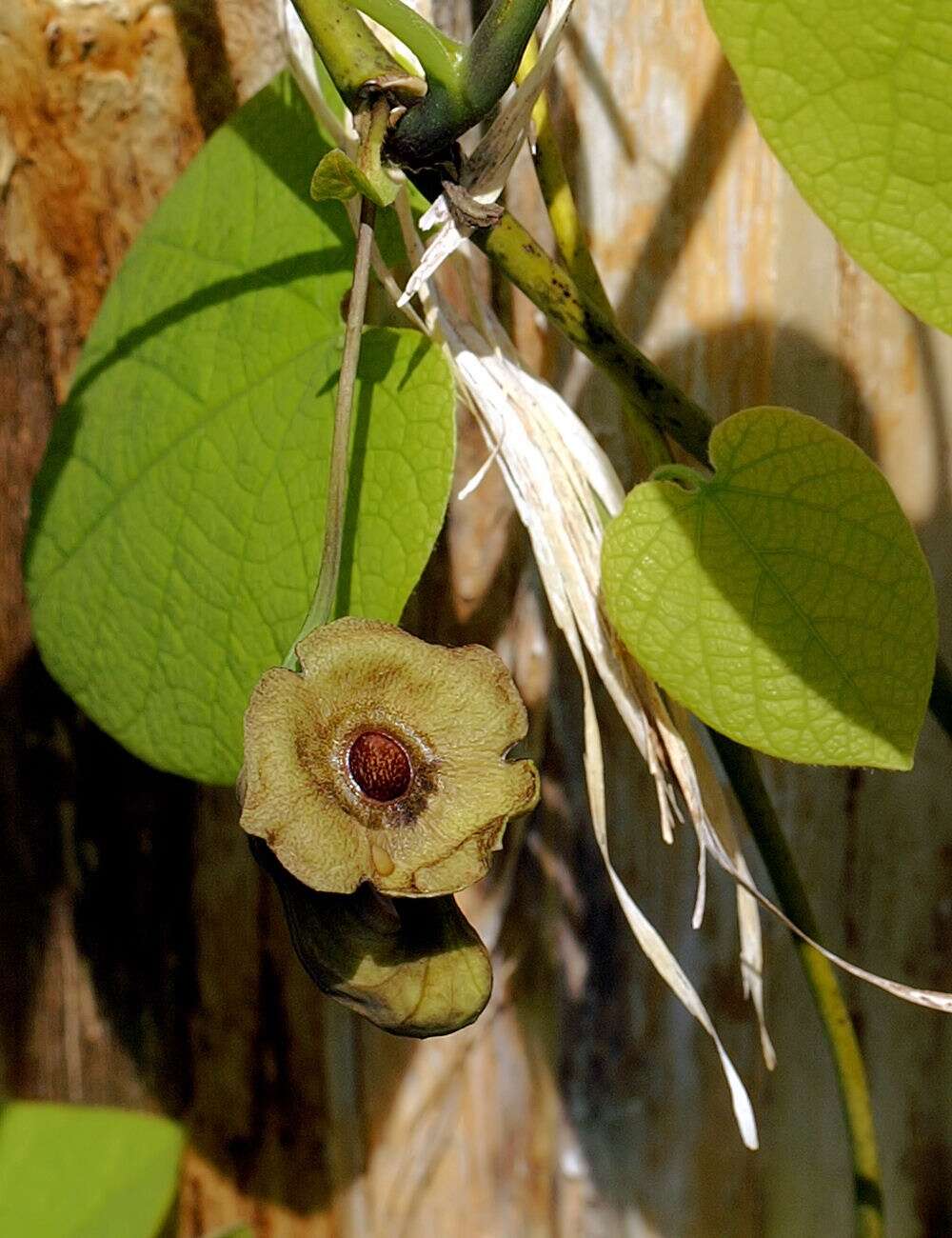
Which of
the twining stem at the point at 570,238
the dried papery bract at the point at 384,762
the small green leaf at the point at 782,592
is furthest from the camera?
the twining stem at the point at 570,238

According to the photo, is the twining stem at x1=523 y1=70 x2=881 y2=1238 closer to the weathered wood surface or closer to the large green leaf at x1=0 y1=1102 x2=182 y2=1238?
the weathered wood surface

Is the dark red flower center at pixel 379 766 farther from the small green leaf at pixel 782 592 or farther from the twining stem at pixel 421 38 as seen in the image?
the twining stem at pixel 421 38

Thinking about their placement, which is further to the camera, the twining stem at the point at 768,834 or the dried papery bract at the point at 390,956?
the twining stem at the point at 768,834

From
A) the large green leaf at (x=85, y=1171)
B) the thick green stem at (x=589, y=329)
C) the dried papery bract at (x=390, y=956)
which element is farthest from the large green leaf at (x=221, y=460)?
the large green leaf at (x=85, y=1171)

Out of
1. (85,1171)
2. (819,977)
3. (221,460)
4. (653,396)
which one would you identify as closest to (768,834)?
(819,977)

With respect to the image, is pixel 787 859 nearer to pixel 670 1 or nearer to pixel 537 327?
pixel 537 327
